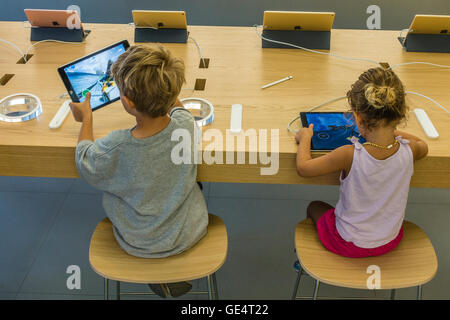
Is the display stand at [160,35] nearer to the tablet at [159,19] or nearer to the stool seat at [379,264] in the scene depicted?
the tablet at [159,19]

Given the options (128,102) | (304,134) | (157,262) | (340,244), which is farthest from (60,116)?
(340,244)

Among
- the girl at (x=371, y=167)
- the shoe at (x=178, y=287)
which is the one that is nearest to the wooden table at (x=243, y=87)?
the girl at (x=371, y=167)

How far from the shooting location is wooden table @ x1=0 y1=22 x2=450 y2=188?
1.56 metres

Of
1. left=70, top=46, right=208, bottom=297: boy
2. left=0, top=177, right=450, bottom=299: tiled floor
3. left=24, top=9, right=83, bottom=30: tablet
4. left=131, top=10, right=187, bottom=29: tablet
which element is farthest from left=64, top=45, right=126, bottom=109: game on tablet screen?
left=0, top=177, right=450, bottom=299: tiled floor

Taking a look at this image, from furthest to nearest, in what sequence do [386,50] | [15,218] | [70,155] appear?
[15,218], [386,50], [70,155]

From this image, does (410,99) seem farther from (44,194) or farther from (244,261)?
(44,194)

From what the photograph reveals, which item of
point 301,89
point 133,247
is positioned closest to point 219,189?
point 301,89

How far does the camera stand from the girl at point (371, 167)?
4.33ft

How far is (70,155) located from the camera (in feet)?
5.08

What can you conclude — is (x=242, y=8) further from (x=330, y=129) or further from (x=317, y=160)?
(x=317, y=160)

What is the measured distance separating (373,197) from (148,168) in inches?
27.5

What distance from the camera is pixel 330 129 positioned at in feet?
5.18

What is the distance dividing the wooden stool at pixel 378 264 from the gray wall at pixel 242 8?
253 centimetres
